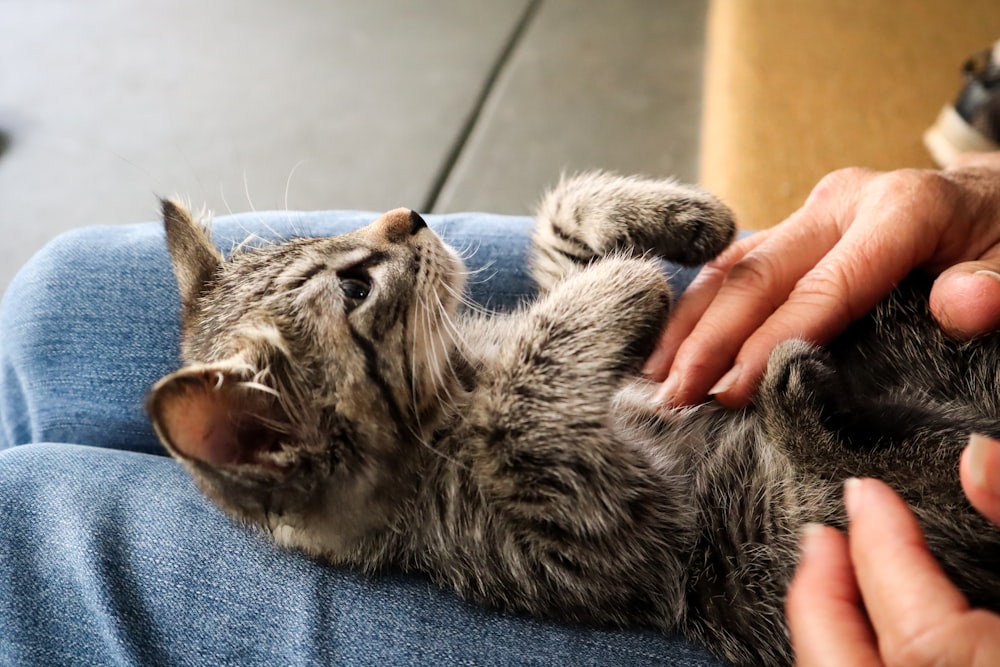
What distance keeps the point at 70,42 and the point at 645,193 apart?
3.81 metres

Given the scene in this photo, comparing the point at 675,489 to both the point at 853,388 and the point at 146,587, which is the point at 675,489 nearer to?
the point at 853,388

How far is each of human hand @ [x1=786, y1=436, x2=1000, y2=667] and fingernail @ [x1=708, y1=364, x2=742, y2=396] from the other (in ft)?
1.28

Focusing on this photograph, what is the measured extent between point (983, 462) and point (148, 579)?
1200 mm

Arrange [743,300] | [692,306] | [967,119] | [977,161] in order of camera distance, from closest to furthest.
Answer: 1. [743,300]
2. [692,306]
3. [977,161]
4. [967,119]

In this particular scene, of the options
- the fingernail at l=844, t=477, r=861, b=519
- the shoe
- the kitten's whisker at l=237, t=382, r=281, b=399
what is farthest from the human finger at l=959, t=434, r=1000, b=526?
the shoe

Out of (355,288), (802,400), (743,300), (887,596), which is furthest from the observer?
(743,300)

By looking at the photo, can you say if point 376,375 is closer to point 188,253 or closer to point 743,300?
point 188,253

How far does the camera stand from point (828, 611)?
77 centimetres

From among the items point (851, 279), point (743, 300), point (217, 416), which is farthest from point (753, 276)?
point (217, 416)

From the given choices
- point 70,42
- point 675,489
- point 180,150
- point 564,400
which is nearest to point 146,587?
point 564,400

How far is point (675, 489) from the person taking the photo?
1145mm

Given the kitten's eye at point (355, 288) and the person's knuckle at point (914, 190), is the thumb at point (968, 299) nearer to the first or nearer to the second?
the person's knuckle at point (914, 190)

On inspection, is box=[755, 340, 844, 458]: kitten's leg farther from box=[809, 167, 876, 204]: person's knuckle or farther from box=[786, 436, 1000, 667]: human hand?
box=[809, 167, 876, 204]: person's knuckle

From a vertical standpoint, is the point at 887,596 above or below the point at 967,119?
below
